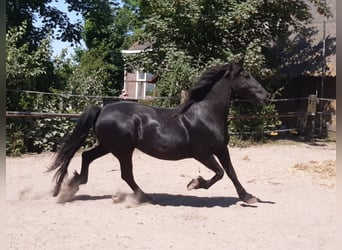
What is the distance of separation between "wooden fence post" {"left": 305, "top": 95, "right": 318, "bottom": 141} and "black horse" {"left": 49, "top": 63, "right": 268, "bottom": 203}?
27.9 ft

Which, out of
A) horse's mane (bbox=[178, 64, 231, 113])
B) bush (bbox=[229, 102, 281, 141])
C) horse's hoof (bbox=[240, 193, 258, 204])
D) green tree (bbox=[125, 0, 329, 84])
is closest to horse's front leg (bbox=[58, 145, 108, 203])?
horse's mane (bbox=[178, 64, 231, 113])

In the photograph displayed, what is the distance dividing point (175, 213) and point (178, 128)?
1.03 meters

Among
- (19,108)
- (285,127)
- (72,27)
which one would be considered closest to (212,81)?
(19,108)

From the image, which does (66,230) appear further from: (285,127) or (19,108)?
(285,127)

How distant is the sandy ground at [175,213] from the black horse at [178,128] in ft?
1.23

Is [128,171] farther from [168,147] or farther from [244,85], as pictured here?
[244,85]

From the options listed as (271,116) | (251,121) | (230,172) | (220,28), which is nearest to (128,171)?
(230,172)

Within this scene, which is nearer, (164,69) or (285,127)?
(164,69)

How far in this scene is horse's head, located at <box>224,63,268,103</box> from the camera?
5695 mm

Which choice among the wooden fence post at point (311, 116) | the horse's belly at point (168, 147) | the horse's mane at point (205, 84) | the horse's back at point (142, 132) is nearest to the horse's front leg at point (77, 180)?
the horse's back at point (142, 132)

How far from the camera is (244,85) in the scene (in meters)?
5.71

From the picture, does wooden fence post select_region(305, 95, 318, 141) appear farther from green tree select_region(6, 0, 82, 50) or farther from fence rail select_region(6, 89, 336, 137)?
green tree select_region(6, 0, 82, 50)

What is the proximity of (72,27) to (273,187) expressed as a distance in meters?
10.3

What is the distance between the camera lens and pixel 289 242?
4340 millimetres
